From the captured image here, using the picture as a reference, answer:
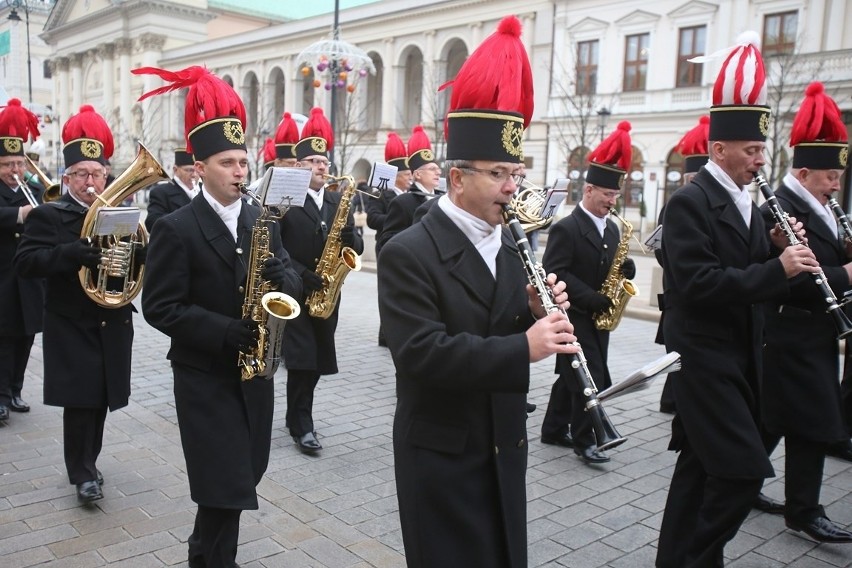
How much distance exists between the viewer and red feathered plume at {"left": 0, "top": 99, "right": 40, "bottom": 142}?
21.4ft

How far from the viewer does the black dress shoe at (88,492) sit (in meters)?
4.91

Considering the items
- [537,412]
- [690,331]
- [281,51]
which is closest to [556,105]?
[281,51]

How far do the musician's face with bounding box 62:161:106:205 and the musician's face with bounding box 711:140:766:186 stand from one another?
399cm

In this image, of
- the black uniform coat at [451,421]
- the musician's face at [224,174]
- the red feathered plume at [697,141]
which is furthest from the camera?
the red feathered plume at [697,141]

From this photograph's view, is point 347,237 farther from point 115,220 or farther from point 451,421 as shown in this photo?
point 451,421

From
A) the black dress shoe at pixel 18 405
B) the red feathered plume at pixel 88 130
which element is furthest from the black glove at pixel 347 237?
the black dress shoe at pixel 18 405

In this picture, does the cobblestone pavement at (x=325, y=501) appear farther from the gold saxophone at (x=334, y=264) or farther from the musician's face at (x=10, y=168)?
the musician's face at (x=10, y=168)

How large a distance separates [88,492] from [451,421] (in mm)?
3224

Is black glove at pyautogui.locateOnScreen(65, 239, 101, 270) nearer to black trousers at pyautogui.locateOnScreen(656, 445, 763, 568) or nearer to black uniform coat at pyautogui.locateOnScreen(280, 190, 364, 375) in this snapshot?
black uniform coat at pyautogui.locateOnScreen(280, 190, 364, 375)

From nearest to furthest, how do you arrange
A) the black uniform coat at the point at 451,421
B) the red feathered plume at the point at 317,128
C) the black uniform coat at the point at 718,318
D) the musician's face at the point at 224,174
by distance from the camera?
the black uniform coat at the point at 451,421 → the black uniform coat at the point at 718,318 → the musician's face at the point at 224,174 → the red feathered plume at the point at 317,128

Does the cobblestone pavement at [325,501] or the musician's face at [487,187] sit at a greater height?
the musician's face at [487,187]

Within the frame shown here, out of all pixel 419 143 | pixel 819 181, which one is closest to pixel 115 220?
pixel 819 181

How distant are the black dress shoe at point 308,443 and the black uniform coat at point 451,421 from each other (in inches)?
131

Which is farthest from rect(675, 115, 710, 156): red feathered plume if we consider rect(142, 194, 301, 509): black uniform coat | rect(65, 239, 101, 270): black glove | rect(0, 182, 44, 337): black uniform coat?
rect(0, 182, 44, 337): black uniform coat
